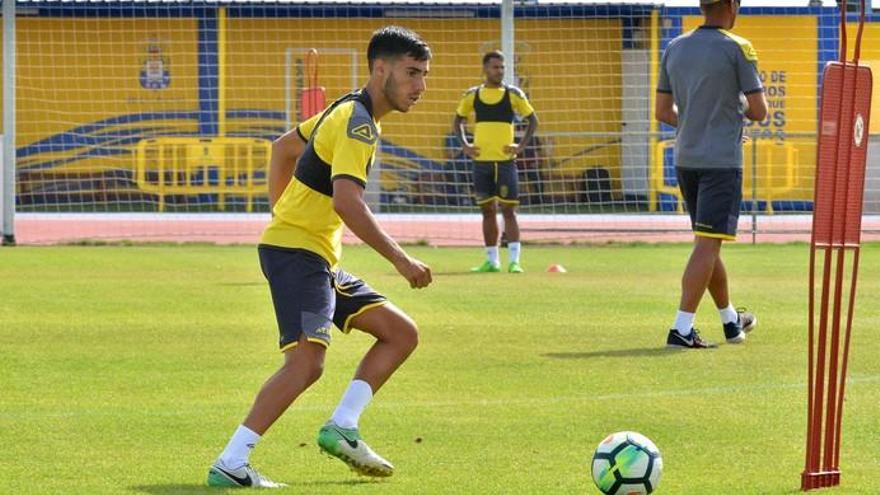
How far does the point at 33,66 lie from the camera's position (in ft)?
92.5

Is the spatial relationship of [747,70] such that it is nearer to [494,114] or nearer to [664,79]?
[664,79]

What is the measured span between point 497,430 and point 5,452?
2.22 meters

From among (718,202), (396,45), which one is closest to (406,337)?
(396,45)

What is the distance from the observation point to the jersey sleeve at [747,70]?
441 inches

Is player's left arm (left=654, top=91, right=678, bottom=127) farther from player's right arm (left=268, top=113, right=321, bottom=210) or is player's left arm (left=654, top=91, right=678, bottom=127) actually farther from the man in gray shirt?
player's right arm (left=268, top=113, right=321, bottom=210)

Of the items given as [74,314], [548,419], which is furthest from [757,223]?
[548,419]

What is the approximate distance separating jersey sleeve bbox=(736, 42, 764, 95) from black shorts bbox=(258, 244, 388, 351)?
4.79 meters

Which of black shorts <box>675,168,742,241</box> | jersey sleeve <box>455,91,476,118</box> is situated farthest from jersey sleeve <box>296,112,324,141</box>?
jersey sleeve <box>455,91,476,118</box>

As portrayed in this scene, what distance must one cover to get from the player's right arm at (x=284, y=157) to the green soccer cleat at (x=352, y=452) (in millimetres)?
1025

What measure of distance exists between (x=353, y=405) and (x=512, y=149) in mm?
11051

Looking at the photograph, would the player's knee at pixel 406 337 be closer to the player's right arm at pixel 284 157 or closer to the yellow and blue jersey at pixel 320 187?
the yellow and blue jersey at pixel 320 187

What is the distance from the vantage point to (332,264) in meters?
7.18

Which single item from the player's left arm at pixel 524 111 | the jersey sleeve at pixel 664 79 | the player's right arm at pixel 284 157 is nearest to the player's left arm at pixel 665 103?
the jersey sleeve at pixel 664 79

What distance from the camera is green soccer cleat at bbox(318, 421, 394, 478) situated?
7016 millimetres
